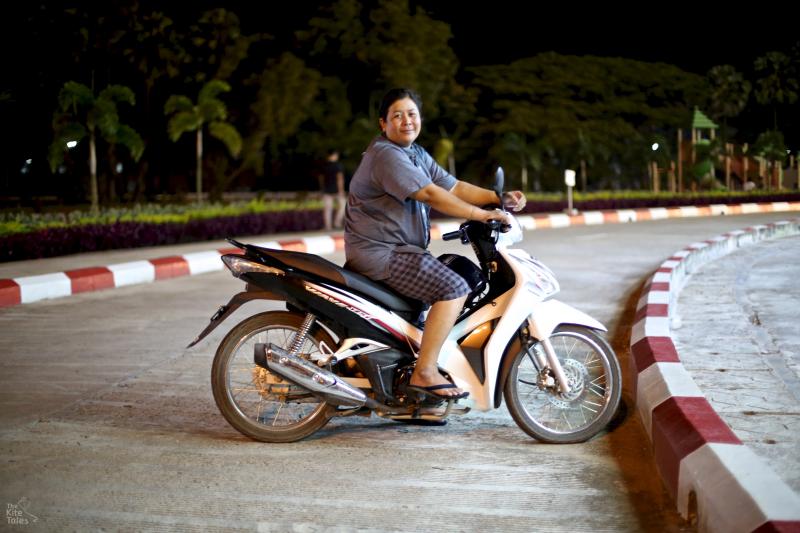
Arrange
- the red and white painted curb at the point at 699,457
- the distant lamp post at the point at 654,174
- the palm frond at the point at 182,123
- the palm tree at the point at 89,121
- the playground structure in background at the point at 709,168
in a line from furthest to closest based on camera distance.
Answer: the playground structure in background at the point at 709,168, the distant lamp post at the point at 654,174, the palm frond at the point at 182,123, the palm tree at the point at 89,121, the red and white painted curb at the point at 699,457

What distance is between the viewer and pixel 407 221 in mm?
4629

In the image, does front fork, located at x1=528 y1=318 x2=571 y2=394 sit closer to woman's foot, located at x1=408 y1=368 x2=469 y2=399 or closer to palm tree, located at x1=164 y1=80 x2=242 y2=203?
woman's foot, located at x1=408 y1=368 x2=469 y2=399

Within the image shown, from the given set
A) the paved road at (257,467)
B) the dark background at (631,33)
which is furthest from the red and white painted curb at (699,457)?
→ the dark background at (631,33)

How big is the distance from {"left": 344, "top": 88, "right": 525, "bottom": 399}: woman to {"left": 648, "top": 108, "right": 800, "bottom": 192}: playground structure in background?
32567 millimetres

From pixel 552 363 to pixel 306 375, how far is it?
1.10 metres

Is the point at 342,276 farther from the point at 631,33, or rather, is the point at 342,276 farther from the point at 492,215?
the point at 631,33

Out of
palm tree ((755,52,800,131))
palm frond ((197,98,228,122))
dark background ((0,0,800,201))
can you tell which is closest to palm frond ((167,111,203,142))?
palm frond ((197,98,228,122))

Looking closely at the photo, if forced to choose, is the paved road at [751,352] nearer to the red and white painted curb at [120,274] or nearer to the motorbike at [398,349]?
the motorbike at [398,349]

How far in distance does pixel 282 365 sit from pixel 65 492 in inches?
Result: 41.9

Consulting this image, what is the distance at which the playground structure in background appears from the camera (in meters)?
37.2

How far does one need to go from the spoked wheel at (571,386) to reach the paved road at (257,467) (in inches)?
3.8

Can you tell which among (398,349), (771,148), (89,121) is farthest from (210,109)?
(771,148)

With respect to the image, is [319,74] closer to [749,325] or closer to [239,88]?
[239,88]

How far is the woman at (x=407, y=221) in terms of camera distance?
14.6 ft
